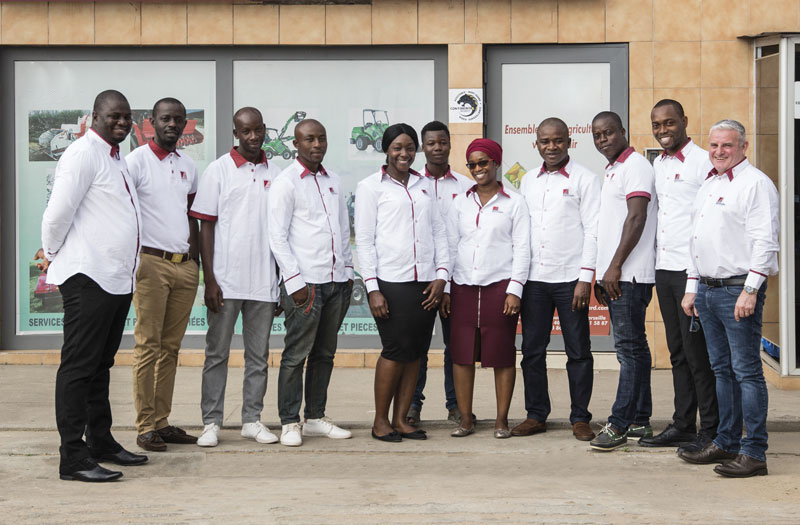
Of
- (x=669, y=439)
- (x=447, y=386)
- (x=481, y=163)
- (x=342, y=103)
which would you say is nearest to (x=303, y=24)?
(x=342, y=103)

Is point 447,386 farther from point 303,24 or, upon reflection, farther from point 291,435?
point 303,24

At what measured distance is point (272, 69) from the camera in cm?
1022

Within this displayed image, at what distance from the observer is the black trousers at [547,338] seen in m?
6.76

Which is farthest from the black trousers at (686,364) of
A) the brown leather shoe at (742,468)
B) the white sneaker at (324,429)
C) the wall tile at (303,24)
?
the wall tile at (303,24)

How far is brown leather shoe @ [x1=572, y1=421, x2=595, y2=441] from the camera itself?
674 cm

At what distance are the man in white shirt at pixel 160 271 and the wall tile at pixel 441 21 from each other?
13.5ft

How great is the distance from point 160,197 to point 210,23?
423cm

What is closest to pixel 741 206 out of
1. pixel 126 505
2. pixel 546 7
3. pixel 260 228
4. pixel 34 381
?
pixel 260 228

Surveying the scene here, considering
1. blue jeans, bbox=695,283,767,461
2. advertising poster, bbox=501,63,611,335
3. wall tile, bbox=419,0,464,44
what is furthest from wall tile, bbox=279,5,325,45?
blue jeans, bbox=695,283,767,461

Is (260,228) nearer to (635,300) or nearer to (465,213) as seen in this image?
(465,213)

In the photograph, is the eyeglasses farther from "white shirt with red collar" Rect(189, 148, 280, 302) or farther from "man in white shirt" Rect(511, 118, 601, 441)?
"white shirt with red collar" Rect(189, 148, 280, 302)

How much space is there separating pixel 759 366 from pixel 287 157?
5702 mm

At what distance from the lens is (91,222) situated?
18.8 feet

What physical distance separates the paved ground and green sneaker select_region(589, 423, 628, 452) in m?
0.06
